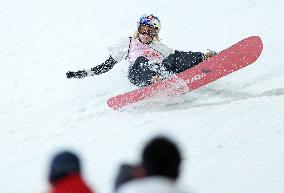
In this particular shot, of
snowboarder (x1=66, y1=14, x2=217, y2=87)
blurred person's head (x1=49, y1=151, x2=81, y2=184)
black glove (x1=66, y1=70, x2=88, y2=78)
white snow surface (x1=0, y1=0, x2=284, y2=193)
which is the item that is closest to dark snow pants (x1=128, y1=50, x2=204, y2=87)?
snowboarder (x1=66, y1=14, x2=217, y2=87)

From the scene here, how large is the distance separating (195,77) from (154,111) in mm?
648

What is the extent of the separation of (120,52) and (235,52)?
142 centimetres

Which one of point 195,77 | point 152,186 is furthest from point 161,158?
point 195,77

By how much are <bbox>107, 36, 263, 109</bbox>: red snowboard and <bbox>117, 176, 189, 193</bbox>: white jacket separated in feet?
14.2

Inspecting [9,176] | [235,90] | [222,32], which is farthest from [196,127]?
[222,32]

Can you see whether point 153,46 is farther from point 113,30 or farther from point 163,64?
point 113,30

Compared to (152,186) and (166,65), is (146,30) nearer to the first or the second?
(166,65)

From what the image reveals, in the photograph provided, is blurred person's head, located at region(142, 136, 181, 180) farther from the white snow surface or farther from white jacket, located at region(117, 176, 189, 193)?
the white snow surface

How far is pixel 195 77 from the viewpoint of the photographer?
20.8ft

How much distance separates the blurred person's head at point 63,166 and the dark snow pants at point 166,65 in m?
4.53

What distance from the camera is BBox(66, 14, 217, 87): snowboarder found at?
660 cm

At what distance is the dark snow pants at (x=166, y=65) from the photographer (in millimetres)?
6586

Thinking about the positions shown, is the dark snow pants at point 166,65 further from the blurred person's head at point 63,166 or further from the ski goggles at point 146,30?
the blurred person's head at point 63,166

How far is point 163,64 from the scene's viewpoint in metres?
6.68
